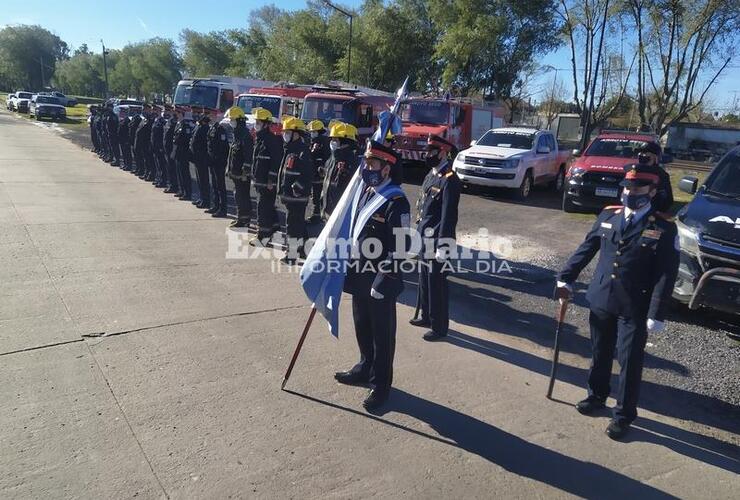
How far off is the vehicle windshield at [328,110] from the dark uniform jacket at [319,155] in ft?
22.1

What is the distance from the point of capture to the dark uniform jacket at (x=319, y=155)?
9.13m

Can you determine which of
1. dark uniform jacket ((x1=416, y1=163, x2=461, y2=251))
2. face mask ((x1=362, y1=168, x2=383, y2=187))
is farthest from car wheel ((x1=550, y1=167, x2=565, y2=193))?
face mask ((x1=362, y1=168, x2=383, y2=187))

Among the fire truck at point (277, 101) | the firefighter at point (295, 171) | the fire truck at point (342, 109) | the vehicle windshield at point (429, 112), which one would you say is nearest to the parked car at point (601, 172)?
the vehicle windshield at point (429, 112)

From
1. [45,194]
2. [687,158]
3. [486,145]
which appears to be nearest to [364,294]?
[45,194]

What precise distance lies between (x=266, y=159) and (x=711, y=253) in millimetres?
5947

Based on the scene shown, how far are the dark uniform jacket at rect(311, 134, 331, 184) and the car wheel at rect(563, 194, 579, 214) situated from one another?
232 inches

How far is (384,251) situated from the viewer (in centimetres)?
380

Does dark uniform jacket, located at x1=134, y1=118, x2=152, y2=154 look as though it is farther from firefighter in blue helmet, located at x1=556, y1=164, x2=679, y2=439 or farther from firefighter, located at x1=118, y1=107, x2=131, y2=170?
A: firefighter in blue helmet, located at x1=556, y1=164, x2=679, y2=439

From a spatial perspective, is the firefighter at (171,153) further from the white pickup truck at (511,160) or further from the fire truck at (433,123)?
the white pickup truck at (511,160)

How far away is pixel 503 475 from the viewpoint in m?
3.23

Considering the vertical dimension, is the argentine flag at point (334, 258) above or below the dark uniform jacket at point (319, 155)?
below

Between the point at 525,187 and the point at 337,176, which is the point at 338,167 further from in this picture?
the point at 525,187

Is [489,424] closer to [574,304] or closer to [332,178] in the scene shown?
[574,304]

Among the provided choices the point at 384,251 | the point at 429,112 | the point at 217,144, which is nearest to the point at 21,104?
the point at 429,112
